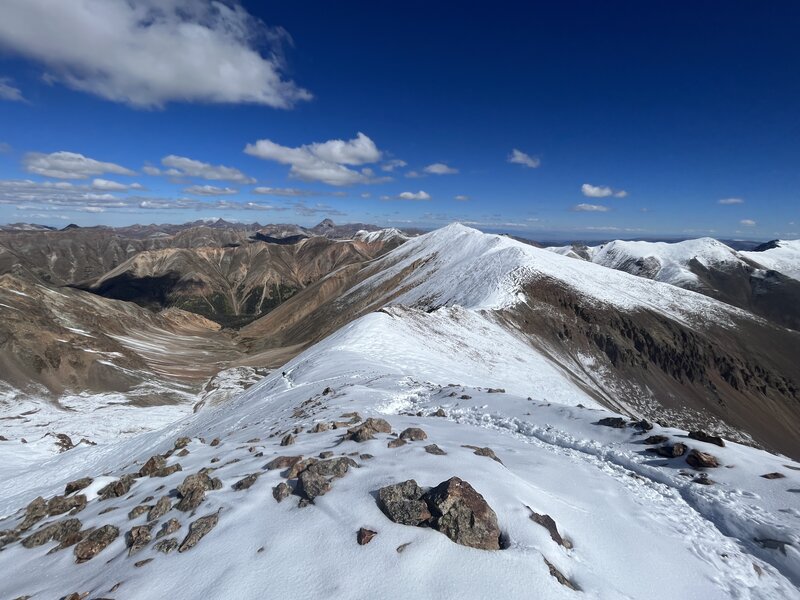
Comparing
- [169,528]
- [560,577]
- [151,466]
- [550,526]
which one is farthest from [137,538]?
[550,526]

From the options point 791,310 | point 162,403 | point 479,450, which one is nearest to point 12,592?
point 479,450

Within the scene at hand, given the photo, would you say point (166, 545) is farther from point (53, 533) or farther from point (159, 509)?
point (53, 533)

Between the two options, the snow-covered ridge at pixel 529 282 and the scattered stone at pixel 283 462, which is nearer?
the scattered stone at pixel 283 462

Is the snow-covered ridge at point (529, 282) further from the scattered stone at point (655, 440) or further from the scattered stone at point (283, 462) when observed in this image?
the scattered stone at point (283, 462)

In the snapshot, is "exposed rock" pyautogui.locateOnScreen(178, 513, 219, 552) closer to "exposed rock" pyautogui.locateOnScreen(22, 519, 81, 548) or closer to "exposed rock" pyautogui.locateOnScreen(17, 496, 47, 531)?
"exposed rock" pyautogui.locateOnScreen(22, 519, 81, 548)

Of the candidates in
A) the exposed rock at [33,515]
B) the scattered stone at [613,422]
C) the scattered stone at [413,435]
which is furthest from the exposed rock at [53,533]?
the scattered stone at [613,422]
